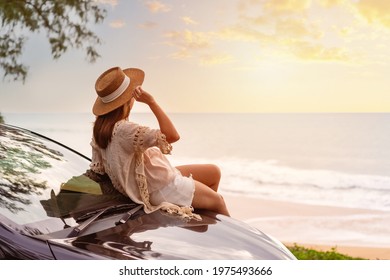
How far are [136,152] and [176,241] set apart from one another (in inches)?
29.8

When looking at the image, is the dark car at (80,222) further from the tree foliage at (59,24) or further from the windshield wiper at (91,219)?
the tree foliage at (59,24)

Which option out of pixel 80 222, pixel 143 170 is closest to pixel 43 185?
pixel 80 222

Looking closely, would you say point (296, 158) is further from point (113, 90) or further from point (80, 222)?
point (80, 222)

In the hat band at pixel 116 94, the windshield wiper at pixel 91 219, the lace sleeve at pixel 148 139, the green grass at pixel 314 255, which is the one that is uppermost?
the hat band at pixel 116 94

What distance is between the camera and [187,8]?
17.9 ft

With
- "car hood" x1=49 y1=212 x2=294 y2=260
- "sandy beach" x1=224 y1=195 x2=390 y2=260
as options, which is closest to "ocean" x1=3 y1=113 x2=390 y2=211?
"sandy beach" x1=224 y1=195 x2=390 y2=260

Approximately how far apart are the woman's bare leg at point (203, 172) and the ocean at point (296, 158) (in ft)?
2.81

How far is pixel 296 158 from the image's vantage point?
14547 mm

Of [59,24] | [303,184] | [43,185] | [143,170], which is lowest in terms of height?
[43,185]

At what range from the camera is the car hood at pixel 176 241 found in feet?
6.75

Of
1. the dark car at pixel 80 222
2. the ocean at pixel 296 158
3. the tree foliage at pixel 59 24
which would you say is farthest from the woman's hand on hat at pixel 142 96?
the tree foliage at pixel 59 24

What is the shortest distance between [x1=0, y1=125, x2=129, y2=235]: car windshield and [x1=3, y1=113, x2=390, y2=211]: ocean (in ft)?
14.3

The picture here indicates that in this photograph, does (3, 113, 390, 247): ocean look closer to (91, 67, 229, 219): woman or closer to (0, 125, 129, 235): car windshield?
(91, 67, 229, 219): woman
